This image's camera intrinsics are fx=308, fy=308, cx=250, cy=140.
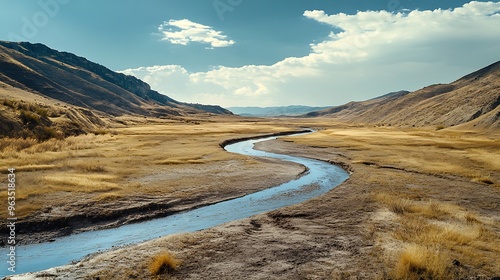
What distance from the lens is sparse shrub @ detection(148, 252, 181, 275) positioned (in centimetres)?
1151

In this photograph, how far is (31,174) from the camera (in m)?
26.1

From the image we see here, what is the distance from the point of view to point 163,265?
463 inches

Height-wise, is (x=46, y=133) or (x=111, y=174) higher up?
(x=46, y=133)

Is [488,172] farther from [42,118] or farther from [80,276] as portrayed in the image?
[42,118]

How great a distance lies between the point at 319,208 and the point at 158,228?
10.0 m

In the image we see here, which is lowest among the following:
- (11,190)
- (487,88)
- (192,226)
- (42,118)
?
(192,226)

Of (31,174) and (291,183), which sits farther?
(291,183)

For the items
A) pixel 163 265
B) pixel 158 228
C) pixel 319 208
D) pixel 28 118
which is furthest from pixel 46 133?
pixel 163 265

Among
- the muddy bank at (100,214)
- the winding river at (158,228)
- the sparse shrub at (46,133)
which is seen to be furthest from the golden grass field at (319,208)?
the sparse shrub at (46,133)

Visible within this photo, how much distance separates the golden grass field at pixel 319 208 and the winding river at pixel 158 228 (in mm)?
1702

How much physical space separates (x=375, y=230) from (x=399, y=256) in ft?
10.8

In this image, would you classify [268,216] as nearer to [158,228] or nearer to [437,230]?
[158,228]

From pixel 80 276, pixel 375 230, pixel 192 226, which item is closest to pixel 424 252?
pixel 375 230

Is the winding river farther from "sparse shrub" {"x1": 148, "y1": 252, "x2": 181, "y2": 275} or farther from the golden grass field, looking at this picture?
"sparse shrub" {"x1": 148, "y1": 252, "x2": 181, "y2": 275}
